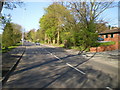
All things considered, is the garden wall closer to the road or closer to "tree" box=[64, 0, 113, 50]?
"tree" box=[64, 0, 113, 50]

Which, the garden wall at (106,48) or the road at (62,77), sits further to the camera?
the garden wall at (106,48)

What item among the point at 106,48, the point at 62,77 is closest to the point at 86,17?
the point at 106,48

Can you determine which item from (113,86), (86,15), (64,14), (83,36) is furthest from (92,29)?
(113,86)

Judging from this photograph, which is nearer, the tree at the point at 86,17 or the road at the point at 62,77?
the road at the point at 62,77

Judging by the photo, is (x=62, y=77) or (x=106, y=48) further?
(x=106, y=48)

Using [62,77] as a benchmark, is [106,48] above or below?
above

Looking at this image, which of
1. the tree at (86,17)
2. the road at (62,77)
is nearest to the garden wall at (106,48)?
the tree at (86,17)

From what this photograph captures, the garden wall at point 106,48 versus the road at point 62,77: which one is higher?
the garden wall at point 106,48

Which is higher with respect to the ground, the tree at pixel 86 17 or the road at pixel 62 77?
the tree at pixel 86 17

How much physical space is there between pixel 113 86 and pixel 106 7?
79.0 feet

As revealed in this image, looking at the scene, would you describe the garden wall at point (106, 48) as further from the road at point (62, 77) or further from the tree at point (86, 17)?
the road at point (62, 77)

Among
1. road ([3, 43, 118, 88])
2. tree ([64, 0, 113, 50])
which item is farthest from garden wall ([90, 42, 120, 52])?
road ([3, 43, 118, 88])

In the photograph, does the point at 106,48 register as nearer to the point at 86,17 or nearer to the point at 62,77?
the point at 86,17

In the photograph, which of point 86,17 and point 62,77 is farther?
point 86,17
